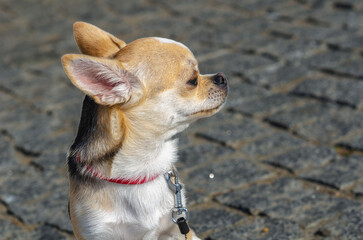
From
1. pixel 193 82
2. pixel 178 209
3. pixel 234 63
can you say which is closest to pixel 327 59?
pixel 234 63

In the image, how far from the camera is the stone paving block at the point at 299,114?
565 cm

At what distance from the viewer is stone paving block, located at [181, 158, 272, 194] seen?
4828 mm

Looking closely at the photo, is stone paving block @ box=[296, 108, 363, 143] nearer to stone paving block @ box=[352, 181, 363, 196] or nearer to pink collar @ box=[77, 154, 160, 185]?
stone paving block @ box=[352, 181, 363, 196]

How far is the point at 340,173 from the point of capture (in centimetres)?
472

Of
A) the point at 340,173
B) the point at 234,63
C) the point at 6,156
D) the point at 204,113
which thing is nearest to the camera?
the point at 204,113

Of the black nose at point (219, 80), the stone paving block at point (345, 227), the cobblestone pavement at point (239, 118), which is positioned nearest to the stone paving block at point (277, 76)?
the cobblestone pavement at point (239, 118)

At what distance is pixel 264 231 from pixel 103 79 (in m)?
1.68

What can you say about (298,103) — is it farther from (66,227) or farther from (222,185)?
(66,227)

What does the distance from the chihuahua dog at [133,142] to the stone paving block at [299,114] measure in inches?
84.1

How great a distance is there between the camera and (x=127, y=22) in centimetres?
867

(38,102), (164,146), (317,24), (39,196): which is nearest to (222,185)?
(164,146)

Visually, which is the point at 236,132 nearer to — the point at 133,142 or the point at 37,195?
the point at 37,195

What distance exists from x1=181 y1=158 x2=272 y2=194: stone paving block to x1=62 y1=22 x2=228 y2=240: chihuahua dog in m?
1.17

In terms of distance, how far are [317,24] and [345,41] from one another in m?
0.72
